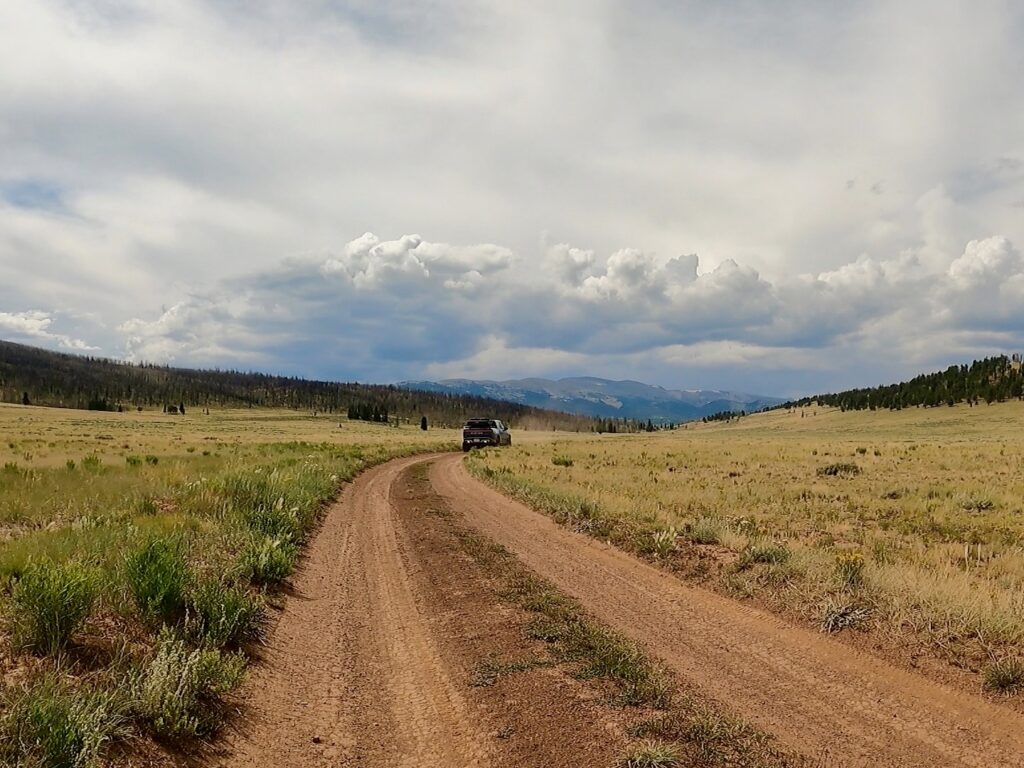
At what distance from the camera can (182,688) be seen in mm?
4809

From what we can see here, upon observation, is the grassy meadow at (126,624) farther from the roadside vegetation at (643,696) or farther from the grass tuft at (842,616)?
the grass tuft at (842,616)

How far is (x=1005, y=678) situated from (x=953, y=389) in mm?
168732

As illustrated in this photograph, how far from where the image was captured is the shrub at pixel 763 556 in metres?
10.1

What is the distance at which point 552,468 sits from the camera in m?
28.9

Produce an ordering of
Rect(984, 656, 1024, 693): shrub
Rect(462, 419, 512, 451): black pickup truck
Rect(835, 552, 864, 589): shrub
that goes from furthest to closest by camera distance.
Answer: Rect(462, 419, 512, 451): black pickup truck → Rect(835, 552, 864, 589): shrub → Rect(984, 656, 1024, 693): shrub

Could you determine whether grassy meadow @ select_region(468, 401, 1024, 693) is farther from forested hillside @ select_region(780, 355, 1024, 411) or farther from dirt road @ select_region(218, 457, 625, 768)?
forested hillside @ select_region(780, 355, 1024, 411)

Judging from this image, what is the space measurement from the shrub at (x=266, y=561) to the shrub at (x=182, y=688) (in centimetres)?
303

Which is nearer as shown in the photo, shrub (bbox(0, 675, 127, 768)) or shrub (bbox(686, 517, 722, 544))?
shrub (bbox(0, 675, 127, 768))

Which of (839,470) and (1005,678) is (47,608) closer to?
(1005,678)

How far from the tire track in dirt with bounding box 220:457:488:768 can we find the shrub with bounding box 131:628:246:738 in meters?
0.27

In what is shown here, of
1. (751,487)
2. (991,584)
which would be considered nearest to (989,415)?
(751,487)

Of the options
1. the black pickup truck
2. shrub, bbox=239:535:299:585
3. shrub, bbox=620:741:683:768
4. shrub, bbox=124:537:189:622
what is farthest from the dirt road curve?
the black pickup truck

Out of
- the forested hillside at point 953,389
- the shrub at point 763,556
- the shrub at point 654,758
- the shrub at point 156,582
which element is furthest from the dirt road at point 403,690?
the forested hillside at point 953,389

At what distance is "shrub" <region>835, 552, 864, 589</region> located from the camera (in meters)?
8.51
